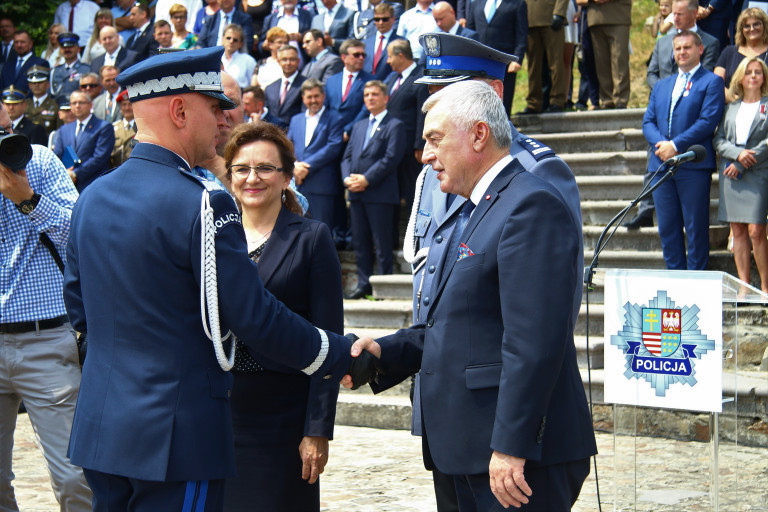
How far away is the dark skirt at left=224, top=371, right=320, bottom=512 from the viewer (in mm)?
3439

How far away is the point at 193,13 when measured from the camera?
43.3 ft

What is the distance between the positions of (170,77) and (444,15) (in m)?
7.10

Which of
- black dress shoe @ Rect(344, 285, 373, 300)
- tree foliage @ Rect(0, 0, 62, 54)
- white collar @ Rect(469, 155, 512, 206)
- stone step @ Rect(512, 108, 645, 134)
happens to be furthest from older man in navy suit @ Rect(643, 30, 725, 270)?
tree foliage @ Rect(0, 0, 62, 54)

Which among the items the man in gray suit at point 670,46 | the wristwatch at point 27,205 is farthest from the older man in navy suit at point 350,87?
the wristwatch at point 27,205

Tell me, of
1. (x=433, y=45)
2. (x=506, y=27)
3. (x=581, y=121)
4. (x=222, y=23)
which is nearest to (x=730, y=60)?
(x=581, y=121)

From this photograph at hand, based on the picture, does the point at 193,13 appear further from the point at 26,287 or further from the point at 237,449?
the point at 237,449

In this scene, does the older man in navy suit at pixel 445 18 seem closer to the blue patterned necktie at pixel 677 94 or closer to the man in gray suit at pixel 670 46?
the man in gray suit at pixel 670 46

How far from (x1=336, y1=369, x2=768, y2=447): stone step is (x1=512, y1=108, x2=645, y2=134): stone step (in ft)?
13.3

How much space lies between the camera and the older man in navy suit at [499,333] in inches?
100

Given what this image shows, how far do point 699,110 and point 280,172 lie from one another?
5214 millimetres

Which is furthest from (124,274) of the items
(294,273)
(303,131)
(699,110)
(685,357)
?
(303,131)

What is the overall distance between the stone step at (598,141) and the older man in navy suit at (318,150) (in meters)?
2.31

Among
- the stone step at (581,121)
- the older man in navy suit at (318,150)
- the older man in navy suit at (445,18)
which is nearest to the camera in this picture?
the older man in navy suit at (318,150)

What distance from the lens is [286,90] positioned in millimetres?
10383
